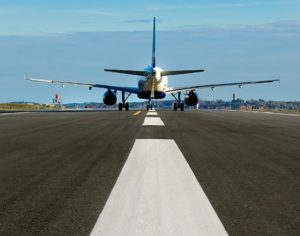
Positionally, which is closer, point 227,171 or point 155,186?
point 155,186

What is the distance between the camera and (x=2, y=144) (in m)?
12.2

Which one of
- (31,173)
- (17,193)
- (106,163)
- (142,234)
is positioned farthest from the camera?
(106,163)

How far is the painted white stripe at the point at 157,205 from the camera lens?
4062 mm

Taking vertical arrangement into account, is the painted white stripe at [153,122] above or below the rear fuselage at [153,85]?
below

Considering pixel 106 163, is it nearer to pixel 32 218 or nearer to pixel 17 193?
pixel 17 193

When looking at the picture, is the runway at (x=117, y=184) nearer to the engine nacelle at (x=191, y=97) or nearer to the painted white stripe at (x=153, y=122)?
the painted white stripe at (x=153, y=122)

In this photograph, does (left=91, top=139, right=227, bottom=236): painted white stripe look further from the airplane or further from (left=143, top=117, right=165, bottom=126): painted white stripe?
the airplane

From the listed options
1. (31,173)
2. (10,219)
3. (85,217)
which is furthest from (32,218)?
(31,173)

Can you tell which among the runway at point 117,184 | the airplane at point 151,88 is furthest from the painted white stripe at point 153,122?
the airplane at point 151,88

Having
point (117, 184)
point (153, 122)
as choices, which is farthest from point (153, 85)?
point (117, 184)

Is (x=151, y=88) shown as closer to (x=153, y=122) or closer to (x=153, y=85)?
(x=153, y=85)

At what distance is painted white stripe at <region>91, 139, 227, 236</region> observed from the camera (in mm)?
4062

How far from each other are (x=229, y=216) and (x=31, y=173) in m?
3.69

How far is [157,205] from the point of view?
491 cm
